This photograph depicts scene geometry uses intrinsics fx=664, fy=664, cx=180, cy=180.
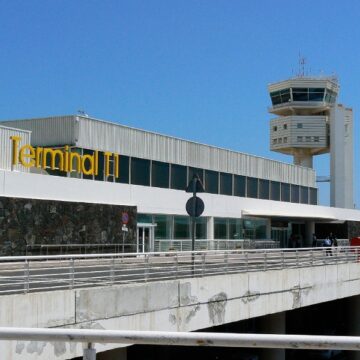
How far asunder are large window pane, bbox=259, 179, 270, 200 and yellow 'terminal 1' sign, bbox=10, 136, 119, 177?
1829cm

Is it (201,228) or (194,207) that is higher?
(194,207)

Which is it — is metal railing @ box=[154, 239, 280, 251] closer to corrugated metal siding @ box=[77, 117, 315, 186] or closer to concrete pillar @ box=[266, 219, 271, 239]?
concrete pillar @ box=[266, 219, 271, 239]

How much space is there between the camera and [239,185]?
157 feet

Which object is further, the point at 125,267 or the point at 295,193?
the point at 295,193

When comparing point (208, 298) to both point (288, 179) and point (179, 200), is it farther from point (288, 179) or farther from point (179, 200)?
point (288, 179)

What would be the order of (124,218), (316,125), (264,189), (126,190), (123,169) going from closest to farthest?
(124,218) → (126,190) → (123,169) → (264,189) → (316,125)

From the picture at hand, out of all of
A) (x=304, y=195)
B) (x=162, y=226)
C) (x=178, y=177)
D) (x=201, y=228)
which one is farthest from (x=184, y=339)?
(x=304, y=195)

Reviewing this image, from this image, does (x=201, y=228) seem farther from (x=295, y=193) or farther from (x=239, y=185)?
(x=295, y=193)

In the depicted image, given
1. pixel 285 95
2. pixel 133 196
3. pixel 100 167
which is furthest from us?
pixel 285 95

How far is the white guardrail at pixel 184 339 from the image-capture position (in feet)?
11.4

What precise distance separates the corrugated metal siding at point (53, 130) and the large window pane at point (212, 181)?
13103mm

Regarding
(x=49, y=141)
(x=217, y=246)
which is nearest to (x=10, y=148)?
(x=49, y=141)

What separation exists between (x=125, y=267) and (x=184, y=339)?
13.8 meters

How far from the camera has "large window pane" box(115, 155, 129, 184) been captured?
36406 mm
